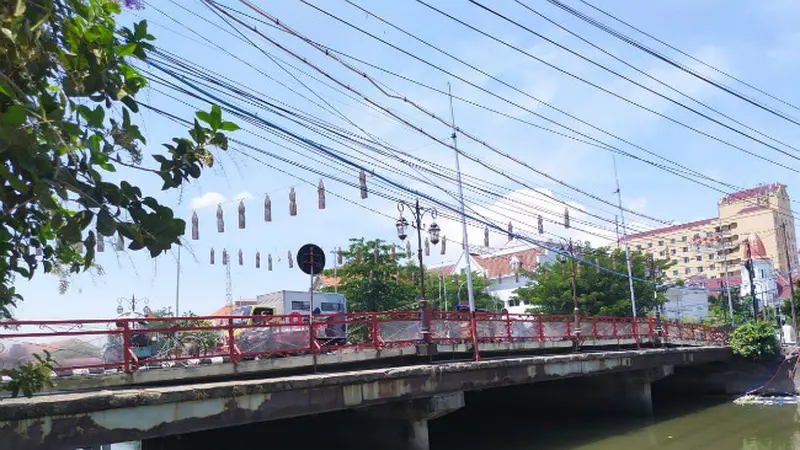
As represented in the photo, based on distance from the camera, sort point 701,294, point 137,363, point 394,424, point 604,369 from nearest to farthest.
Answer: point 137,363
point 394,424
point 604,369
point 701,294

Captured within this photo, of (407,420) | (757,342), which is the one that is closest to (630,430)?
(407,420)

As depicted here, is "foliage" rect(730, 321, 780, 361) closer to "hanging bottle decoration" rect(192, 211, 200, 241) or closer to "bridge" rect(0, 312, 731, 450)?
"bridge" rect(0, 312, 731, 450)

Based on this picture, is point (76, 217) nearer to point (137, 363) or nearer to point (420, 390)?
point (137, 363)

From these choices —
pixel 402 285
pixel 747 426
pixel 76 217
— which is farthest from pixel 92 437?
pixel 402 285

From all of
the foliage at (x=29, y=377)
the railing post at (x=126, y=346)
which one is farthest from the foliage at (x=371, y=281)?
the foliage at (x=29, y=377)

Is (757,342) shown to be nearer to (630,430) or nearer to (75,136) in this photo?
(630,430)

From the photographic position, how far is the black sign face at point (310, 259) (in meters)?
15.0

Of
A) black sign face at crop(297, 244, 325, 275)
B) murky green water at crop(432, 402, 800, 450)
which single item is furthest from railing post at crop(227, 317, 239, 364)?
murky green water at crop(432, 402, 800, 450)

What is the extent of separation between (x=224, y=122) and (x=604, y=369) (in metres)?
20.0

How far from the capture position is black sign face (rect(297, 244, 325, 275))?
49.1 feet

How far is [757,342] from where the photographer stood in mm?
29109

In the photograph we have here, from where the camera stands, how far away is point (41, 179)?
3283 mm

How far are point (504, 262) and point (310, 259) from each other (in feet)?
228

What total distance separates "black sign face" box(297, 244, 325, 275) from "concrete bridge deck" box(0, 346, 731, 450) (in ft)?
9.61
